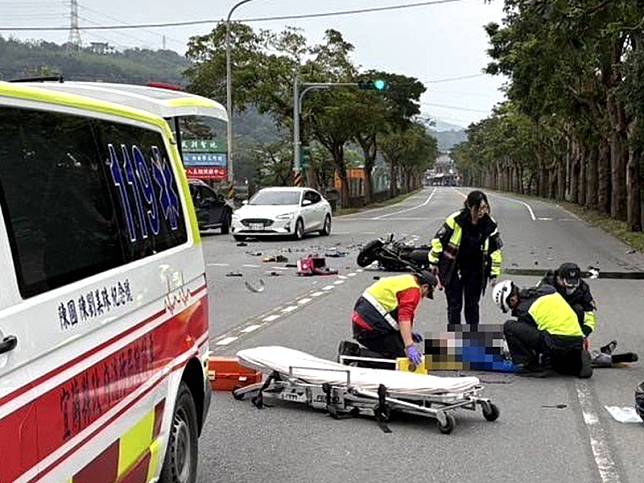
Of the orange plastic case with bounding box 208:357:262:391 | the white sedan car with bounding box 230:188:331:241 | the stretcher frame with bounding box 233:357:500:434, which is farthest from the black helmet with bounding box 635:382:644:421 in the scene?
the white sedan car with bounding box 230:188:331:241

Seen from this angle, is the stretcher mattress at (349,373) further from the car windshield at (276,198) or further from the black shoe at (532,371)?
the car windshield at (276,198)

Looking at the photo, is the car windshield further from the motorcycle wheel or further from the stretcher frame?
the stretcher frame

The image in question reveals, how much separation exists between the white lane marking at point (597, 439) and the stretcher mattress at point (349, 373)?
2.93ft

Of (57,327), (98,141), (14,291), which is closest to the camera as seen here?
(14,291)

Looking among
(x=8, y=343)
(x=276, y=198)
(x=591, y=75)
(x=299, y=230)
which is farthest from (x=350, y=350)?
(x=591, y=75)

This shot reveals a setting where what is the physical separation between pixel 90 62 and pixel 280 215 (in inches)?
1301

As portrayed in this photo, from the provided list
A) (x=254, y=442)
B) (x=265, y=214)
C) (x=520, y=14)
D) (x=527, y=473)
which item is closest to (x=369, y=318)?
(x=254, y=442)

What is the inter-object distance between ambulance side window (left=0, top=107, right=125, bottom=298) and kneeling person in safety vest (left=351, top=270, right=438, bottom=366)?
4416 mm

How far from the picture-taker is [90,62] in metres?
56.2

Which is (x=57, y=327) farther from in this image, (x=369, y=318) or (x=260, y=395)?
(x=369, y=318)

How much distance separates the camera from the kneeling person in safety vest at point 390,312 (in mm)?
8164

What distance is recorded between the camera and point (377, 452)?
6395 mm

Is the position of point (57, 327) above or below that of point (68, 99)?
below

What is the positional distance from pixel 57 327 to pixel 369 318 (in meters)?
5.42
